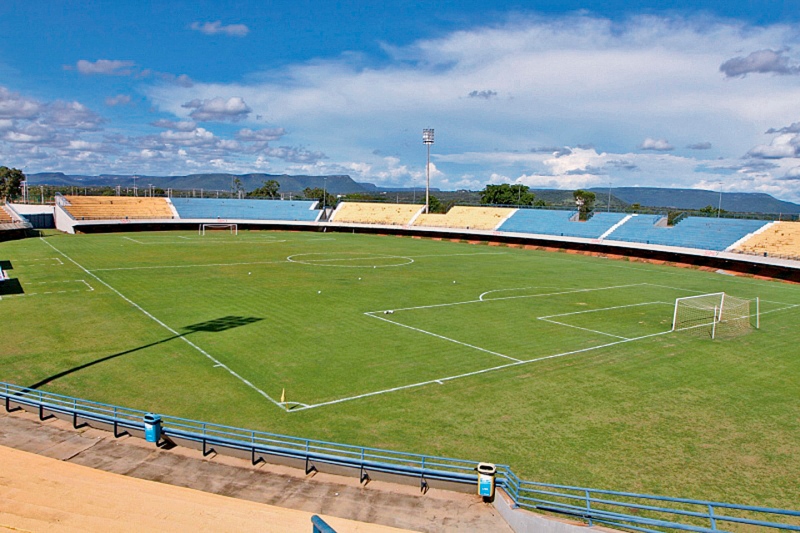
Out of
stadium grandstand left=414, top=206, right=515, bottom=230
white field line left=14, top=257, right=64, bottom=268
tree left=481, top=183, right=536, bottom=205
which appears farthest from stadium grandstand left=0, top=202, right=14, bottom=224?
tree left=481, top=183, right=536, bottom=205

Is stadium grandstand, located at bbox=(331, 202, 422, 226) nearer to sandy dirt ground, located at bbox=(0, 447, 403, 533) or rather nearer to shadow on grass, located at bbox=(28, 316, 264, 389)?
shadow on grass, located at bbox=(28, 316, 264, 389)

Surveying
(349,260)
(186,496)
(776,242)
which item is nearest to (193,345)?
(186,496)

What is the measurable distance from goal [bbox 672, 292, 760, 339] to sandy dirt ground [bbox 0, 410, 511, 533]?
21763 mm

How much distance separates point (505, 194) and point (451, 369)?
121478mm

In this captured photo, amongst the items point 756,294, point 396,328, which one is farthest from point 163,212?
point 756,294

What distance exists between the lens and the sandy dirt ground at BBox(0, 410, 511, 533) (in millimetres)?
10094

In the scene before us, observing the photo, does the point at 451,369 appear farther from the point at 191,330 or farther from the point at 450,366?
the point at 191,330

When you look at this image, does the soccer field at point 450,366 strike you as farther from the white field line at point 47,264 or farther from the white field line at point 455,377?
the white field line at point 47,264

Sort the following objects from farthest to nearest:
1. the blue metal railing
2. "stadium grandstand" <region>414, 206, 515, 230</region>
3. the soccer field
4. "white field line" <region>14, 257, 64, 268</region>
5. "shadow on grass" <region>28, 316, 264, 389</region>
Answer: "stadium grandstand" <region>414, 206, 515, 230</region>
"white field line" <region>14, 257, 64, 268</region>
"shadow on grass" <region>28, 316, 264, 389</region>
the soccer field
the blue metal railing

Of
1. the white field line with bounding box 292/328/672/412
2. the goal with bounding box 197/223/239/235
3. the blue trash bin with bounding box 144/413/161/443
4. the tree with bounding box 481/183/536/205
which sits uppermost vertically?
the tree with bounding box 481/183/536/205

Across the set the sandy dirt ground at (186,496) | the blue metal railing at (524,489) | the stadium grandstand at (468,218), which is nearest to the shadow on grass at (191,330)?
the blue metal railing at (524,489)

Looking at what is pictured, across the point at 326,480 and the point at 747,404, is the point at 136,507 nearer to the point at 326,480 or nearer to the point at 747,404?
the point at 326,480

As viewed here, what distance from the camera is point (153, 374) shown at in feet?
66.1

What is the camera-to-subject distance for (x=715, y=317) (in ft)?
96.6
